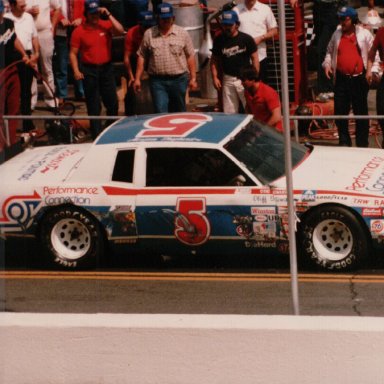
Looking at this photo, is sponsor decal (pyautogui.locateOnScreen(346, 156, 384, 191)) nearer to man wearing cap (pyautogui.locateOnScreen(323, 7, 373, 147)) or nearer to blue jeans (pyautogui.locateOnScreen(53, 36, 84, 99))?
man wearing cap (pyautogui.locateOnScreen(323, 7, 373, 147))

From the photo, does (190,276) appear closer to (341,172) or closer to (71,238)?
(71,238)

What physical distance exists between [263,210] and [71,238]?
1.83 meters

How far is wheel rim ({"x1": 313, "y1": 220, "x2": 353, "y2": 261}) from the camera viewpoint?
34.7ft

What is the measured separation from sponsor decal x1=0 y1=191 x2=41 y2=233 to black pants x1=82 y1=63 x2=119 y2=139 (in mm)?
4195

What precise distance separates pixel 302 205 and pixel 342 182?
451 millimetres

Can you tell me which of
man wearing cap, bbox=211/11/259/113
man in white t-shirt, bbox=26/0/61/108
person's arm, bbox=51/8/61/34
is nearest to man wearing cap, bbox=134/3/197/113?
man wearing cap, bbox=211/11/259/113

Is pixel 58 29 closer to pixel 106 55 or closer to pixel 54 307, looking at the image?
pixel 106 55

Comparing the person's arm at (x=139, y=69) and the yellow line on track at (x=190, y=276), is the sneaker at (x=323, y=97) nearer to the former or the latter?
the person's arm at (x=139, y=69)

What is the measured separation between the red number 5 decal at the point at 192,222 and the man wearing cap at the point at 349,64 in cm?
400

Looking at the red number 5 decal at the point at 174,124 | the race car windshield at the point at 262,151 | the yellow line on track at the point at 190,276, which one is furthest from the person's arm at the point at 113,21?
the yellow line on track at the point at 190,276

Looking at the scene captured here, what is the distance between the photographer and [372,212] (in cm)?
1046

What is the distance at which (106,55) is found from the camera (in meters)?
15.1

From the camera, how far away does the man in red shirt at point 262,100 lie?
13.0 meters

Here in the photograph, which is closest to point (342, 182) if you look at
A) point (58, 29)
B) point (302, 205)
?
point (302, 205)
